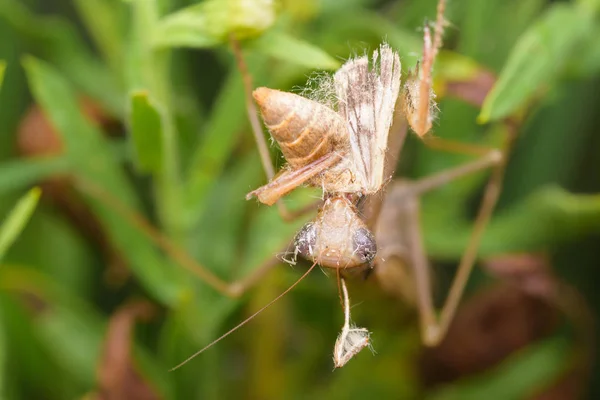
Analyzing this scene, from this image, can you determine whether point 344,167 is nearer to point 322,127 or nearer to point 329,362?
point 322,127

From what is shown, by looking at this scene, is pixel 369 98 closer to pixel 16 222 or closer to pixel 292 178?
pixel 292 178

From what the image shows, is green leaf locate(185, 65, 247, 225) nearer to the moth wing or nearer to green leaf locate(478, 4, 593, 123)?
the moth wing

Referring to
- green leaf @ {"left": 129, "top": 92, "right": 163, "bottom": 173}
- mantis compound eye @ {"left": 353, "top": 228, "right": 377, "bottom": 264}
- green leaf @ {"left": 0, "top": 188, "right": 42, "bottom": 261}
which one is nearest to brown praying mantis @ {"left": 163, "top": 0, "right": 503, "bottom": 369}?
mantis compound eye @ {"left": 353, "top": 228, "right": 377, "bottom": 264}

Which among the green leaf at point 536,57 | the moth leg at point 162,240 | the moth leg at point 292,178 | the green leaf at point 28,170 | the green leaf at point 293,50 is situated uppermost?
the green leaf at point 293,50

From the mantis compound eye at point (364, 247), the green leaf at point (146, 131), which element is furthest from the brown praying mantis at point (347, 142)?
the green leaf at point (146, 131)

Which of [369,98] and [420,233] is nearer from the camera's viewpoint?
[369,98]

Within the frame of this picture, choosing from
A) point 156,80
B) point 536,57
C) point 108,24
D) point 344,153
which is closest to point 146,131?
point 156,80

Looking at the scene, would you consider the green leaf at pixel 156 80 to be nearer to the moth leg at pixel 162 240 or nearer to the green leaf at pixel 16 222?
the moth leg at pixel 162 240

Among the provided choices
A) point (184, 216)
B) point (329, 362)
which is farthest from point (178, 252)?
point (329, 362)
